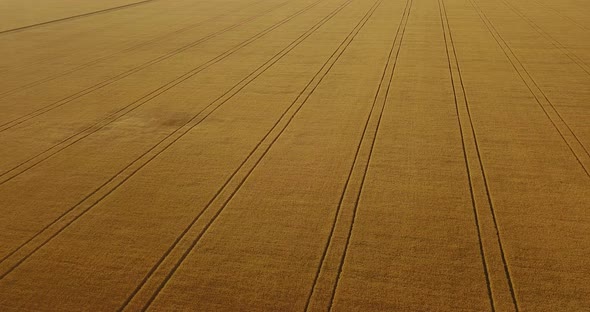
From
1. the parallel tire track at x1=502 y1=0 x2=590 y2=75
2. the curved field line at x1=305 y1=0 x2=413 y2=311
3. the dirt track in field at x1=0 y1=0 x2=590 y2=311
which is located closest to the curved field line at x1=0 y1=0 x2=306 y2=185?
the dirt track in field at x1=0 y1=0 x2=590 y2=311

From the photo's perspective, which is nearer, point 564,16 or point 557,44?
point 557,44

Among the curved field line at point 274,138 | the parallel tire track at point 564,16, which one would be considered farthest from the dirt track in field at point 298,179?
the parallel tire track at point 564,16

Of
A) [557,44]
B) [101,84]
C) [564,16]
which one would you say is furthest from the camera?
[564,16]

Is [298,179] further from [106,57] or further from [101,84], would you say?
[106,57]

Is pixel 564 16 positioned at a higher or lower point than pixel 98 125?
lower

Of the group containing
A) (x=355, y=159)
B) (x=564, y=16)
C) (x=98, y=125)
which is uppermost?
(x=98, y=125)

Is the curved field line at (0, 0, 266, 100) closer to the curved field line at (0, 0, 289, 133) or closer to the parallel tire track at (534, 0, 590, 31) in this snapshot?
the curved field line at (0, 0, 289, 133)

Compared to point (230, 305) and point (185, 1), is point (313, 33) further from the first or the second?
point (230, 305)

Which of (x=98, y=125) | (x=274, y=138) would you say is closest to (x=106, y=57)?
(x=98, y=125)

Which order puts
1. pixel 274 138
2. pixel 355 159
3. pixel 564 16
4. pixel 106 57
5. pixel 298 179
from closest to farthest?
pixel 298 179 → pixel 355 159 → pixel 274 138 → pixel 106 57 → pixel 564 16

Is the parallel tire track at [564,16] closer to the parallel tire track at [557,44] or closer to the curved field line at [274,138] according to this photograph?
the parallel tire track at [557,44]
